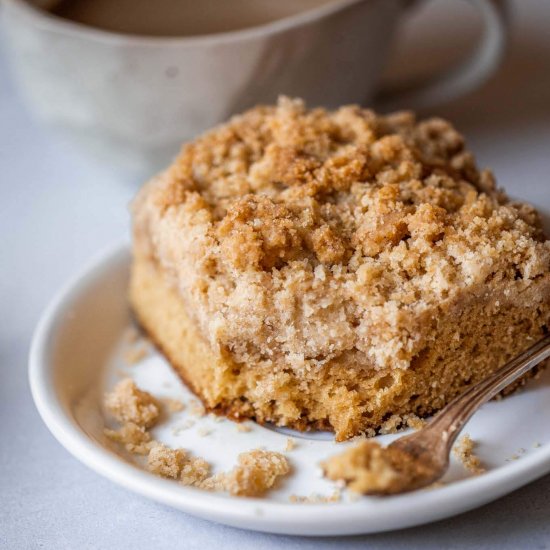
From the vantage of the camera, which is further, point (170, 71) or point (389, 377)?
point (170, 71)

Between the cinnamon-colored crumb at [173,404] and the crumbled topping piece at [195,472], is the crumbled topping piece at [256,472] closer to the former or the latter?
the crumbled topping piece at [195,472]

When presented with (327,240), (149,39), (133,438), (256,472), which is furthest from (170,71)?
(256,472)

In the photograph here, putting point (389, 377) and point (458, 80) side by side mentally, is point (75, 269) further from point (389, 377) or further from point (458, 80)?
point (458, 80)

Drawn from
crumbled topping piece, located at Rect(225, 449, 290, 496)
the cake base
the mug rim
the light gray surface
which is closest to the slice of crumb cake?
the cake base

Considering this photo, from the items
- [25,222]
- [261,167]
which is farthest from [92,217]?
[261,167]

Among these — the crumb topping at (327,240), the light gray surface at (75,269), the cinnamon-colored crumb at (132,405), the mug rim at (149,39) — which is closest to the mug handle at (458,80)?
the light gray surface at (75,269)

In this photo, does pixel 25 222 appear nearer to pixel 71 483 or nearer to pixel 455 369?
pixel 71 483

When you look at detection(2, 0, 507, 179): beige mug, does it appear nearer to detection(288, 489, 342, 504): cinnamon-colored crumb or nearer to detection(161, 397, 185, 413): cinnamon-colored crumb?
detection(161, 397, 185, 413): cinnamon-colored crumb
